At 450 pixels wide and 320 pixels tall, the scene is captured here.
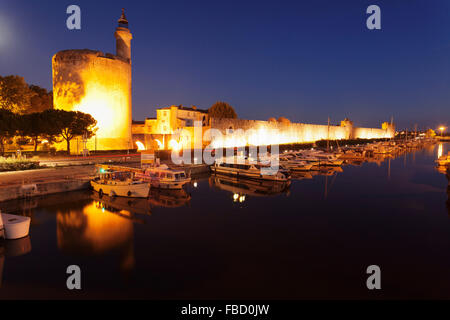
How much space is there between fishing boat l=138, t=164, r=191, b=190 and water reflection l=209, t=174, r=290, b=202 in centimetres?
285

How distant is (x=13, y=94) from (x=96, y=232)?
2326 cm

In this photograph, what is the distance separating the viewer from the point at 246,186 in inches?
670

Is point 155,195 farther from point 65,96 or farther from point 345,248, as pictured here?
point 65,96

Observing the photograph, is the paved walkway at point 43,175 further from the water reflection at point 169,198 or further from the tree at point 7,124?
the tree at point 7,124

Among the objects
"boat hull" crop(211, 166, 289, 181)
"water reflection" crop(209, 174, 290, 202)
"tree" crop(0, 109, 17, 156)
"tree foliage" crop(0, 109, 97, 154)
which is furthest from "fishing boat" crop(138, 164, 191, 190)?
"tree" crop(0, 109, 17, 156)

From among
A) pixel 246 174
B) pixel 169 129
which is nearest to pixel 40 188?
pixel 246 174

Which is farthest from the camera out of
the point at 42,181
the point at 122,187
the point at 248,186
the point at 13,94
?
the point at 13,94

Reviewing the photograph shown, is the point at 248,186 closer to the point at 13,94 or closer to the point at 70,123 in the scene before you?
the point at 70,123

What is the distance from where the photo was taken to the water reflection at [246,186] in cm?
1486

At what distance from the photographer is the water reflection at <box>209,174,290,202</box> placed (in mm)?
14859

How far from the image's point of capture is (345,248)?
307 inches

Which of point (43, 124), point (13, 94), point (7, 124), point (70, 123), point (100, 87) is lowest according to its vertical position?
point (7, 124)

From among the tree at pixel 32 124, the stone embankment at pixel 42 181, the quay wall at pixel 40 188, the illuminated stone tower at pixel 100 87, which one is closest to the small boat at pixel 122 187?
the quay wall at pixel 40 188

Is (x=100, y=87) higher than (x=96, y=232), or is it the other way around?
(x=100, y=87)
